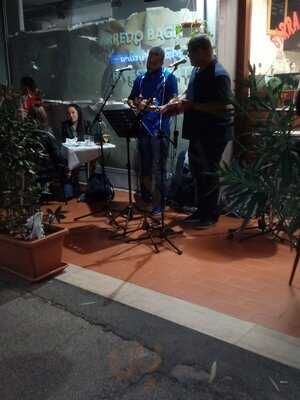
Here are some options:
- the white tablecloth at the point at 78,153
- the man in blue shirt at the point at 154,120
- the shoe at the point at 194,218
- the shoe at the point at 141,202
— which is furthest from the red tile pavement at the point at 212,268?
the white tablecloth at the point at 78,153

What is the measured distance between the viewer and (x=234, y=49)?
4.27 meters

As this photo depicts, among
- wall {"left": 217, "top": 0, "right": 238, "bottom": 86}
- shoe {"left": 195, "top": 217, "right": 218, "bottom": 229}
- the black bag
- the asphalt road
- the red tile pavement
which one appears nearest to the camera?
the asphalt road

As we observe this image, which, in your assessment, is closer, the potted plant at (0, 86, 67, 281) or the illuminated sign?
the potted plant at (0, 86, 67, 281)

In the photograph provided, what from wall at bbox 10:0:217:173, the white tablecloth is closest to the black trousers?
wall at bbox 10:0:217:173

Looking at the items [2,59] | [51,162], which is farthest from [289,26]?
[2,59]

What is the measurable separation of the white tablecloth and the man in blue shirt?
0.60 m

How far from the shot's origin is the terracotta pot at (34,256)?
2824 millimetres

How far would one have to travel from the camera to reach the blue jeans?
427 centimetres

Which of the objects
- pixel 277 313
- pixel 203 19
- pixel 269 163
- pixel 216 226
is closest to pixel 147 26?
pixel 203 19

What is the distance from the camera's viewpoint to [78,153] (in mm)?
4664

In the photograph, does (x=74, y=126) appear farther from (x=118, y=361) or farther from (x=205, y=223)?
(x=118, y=361)

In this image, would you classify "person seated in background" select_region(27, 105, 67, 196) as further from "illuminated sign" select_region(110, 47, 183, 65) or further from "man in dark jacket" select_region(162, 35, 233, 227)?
"man in dark jacket" select_region(162, 35, 233, 227)

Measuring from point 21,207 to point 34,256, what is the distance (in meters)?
0.38

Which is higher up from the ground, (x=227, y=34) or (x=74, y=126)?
(x=227, y=34)
